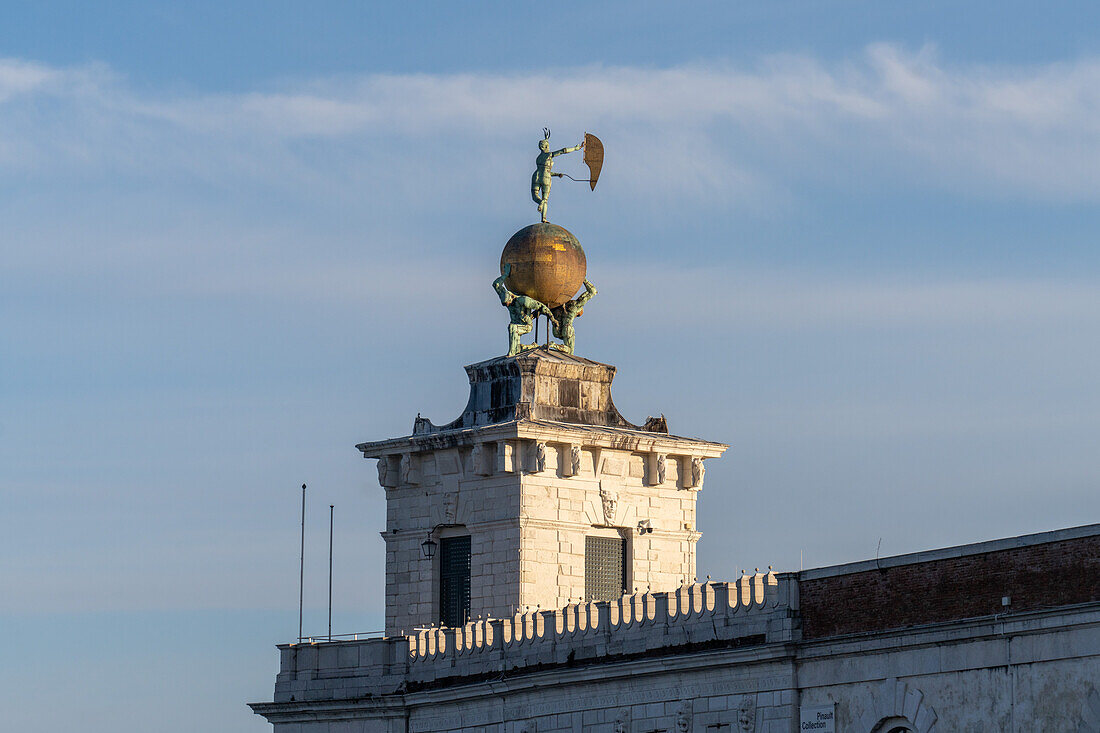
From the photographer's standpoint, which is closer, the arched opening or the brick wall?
the brick wall

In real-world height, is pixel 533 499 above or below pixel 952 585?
above

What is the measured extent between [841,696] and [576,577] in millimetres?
13771

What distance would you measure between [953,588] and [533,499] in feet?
54.4

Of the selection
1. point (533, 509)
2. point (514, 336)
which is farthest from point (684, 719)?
point (514, 336)

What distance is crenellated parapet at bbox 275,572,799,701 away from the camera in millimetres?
48406

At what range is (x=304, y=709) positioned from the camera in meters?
58.4

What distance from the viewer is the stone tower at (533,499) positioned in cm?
5822

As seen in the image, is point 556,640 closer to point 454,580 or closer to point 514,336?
point 454,580

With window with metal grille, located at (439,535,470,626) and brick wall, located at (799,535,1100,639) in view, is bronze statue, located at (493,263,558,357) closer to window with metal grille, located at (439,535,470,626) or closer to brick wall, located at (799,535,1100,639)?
window with metal grille, located at (439,535,470,626)

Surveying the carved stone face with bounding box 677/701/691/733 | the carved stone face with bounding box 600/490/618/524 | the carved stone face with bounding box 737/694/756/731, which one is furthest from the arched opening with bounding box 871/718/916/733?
the carved stone face with bounding box 600/490/618/524

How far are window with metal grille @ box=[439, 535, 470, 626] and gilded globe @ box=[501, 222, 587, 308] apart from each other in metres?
6.95

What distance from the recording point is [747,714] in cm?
4778

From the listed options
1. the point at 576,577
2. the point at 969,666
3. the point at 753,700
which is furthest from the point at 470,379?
the point at 969,666

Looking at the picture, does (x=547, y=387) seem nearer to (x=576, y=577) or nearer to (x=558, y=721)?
(x=576, y=577)
